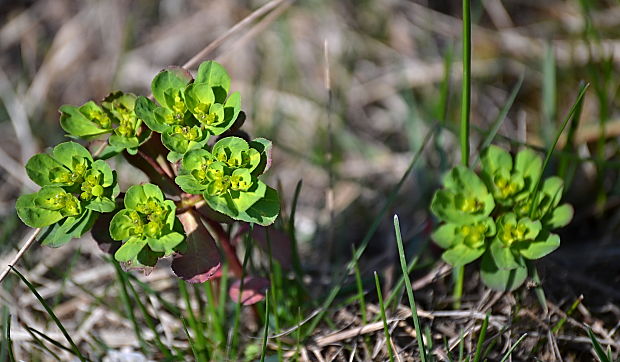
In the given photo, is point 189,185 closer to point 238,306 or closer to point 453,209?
point 238,306

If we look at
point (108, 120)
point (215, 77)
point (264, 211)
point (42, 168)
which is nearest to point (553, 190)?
point (264, 211)

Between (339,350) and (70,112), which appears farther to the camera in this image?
(339,350)

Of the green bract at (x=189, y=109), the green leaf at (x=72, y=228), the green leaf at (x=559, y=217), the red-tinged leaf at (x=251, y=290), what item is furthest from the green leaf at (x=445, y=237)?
the green leaf at (x=72, y=228)

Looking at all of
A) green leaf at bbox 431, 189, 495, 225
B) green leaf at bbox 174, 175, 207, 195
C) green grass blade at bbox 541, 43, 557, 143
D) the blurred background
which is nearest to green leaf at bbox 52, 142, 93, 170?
green leaf at bbox 174, 175, 207, 195

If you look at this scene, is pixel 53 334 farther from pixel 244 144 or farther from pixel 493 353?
pixel 493 353

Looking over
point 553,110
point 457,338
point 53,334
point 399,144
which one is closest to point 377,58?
point 399,144

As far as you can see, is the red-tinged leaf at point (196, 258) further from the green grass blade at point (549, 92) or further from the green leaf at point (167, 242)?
the green grass blade at point (549, 92)
